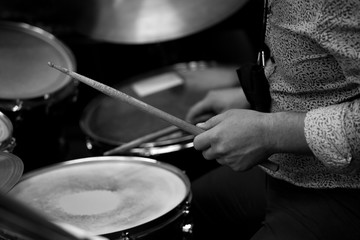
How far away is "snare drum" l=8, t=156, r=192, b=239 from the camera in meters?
1.05

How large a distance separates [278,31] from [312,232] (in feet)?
1.17

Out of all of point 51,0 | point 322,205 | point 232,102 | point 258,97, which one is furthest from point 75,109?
point 322,205

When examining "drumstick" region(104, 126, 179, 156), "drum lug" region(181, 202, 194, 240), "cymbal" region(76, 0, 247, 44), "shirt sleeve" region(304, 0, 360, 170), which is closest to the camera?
"shirt sleeve" region(304, 0, 360, 170)

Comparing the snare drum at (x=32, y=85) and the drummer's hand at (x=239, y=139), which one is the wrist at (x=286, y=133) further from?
the snare drum at (x=32, y=85)

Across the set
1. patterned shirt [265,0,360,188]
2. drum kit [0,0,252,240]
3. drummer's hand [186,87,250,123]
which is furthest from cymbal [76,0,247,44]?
patterned shirt [265,0,360,188]

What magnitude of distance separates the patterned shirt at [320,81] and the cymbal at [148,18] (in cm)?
71

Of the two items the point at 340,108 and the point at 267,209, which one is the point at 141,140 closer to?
the point at 267,209

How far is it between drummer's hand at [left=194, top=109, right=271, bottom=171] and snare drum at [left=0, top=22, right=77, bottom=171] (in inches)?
23.5

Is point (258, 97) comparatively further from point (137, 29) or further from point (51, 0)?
point (51, 0)

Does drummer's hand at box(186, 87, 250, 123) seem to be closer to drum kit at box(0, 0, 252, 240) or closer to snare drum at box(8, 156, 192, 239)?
drum kit at box(0, 0, 252, 240)

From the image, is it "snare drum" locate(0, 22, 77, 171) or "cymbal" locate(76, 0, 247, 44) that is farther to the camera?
"cymbal" locate(76, 0, 247, 44)

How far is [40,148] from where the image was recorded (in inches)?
67.4

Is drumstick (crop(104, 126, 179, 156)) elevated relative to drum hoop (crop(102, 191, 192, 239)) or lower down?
lower down

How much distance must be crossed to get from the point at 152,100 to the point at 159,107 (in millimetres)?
54
